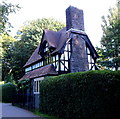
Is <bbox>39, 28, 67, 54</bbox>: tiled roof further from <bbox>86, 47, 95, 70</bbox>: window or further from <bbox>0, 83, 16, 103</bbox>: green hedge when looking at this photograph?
<bbox>0, 83, 16, 103</bbox>: green hedge

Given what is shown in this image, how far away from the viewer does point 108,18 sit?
25.2m

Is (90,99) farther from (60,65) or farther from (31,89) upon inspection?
(31,89)

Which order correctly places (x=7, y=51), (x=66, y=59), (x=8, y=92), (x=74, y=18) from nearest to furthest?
(x=66, y=59)
(x=74, y=18)
(x=8, y=92)
(x=7, y=51)

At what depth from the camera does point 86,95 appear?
23.7 feet

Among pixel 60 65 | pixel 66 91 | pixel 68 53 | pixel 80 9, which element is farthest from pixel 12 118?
pixel 80 9

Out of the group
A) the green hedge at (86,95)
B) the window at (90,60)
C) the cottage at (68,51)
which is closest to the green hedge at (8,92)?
the cottage at (68,51)

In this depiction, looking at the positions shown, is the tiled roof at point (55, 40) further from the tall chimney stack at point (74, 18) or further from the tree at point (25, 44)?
the tree at point (25, 44)

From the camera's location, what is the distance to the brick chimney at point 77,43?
16.5 meters

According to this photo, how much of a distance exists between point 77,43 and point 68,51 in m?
1.67

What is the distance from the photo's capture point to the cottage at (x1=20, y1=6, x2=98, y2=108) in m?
15.7

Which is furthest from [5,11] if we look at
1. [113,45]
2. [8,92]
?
[113,45]

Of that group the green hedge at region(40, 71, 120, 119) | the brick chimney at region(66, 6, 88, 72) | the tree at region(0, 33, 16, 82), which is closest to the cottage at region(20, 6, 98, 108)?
the brick chimney at region(66, 6, 88, 72)

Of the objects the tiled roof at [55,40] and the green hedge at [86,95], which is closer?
the green hedge at [86,95]

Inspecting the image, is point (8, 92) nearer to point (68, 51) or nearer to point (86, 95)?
point (68, 51)
